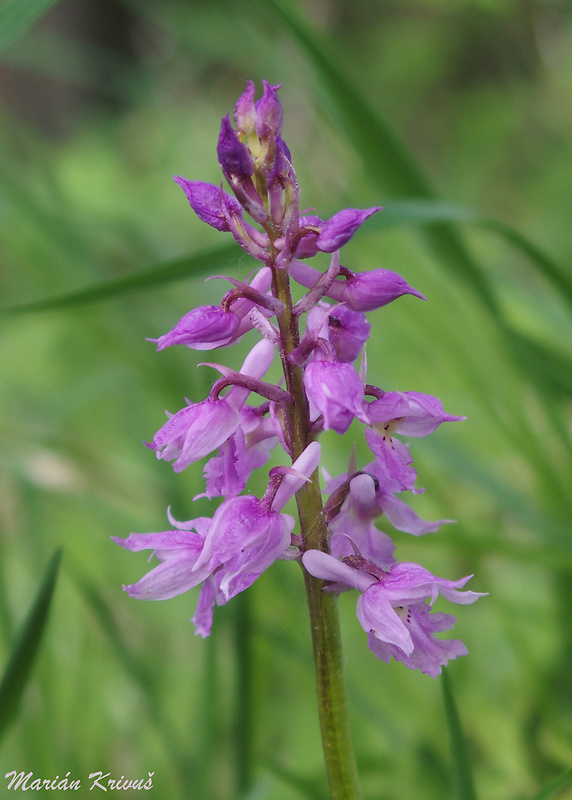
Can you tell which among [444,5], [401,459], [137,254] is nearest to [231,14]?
[137,254]

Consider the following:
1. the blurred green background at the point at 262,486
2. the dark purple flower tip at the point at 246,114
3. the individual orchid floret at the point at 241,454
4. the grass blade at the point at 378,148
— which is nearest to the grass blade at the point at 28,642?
the blurred green background at the point at 262,486

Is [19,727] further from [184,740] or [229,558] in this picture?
[229,558]

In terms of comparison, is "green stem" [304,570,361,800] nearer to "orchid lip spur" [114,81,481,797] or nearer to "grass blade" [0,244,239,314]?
"orchid lip spur" [114,81,481,797]

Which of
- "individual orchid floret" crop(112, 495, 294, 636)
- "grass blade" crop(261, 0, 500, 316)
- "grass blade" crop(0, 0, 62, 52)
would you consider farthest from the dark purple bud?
"grass blade" crop(261, 0, 500, 316)

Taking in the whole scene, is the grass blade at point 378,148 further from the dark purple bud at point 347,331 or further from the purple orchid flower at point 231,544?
the purple orchid flower at point 231,544

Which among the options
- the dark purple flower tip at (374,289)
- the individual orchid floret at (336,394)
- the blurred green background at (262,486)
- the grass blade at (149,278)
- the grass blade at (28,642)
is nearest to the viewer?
the individual orchid floret at (336,394)

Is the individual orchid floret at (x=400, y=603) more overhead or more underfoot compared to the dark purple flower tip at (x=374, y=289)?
more underfoot
